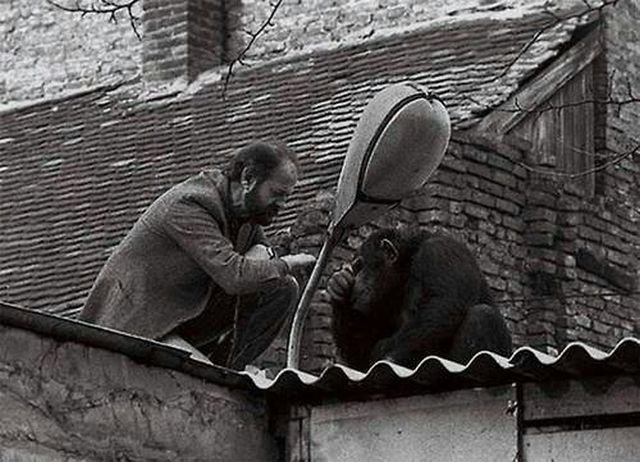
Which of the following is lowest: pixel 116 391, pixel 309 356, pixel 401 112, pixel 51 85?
pixel 116 391

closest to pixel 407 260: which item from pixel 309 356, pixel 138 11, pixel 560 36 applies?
pixel 309 356

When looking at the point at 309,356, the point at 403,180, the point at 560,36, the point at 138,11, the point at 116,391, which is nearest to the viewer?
the point at 116,391

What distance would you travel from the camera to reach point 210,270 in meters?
10.5

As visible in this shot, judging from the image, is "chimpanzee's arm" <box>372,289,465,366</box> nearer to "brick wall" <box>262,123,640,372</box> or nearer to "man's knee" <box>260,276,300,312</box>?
"man's knee" <box>260,276,300,312</box>

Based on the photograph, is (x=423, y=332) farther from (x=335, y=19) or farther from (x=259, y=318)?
(x=335, y=19)

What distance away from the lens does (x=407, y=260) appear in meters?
11.2

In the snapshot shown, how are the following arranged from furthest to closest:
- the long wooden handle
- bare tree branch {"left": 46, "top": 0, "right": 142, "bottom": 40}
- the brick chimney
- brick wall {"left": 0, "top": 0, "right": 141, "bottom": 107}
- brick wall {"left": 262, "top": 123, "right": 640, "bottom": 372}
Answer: brick wall {"left": 0, "top": 0, "right": 141, "bottom": 107}, the brick chimney, brick wall {"left": 262, "top": 123, "right": 640, "bottom": 372}, bare tree branch {"left": 46, "top": 0, "right": 142, "bottom": 40}, the long wooden handle

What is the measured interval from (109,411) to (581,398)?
64.4 inches

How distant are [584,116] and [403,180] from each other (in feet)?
34.5

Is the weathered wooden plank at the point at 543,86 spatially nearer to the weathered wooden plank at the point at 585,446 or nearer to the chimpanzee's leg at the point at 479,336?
the chimpanzee's leg at the point at 479,336

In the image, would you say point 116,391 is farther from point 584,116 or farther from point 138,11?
point 138,11

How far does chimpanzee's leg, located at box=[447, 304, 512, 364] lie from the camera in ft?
35.2

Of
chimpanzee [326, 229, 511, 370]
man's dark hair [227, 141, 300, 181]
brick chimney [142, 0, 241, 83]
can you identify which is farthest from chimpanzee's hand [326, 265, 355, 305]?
brick chimney [142, 0, 241, 83]

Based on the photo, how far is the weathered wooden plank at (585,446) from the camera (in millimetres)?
8930
